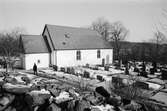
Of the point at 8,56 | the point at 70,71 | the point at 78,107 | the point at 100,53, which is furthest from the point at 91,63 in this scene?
the point at 78,107

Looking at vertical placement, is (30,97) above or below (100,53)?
below

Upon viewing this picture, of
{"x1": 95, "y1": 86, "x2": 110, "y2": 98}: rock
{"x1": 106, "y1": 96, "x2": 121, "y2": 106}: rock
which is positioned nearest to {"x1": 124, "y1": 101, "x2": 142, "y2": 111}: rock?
{"x1": 106, "y1": 96, "x2": 121, "y2": 106}: rock

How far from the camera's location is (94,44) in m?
25.9

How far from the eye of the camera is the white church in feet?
67.2

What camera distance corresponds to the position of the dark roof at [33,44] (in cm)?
2017

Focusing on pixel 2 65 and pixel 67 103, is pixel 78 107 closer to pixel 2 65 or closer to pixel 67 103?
pixel 67 103

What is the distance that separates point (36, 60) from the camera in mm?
20469

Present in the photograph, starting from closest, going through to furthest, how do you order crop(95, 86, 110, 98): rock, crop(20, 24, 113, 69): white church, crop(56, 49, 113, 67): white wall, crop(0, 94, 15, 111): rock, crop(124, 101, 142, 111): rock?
crop(124, 101, 142, 111): rock
crop(0, 94, 15, 111): rock
crop(95, 86, 110, 98): rock
crop(20, 24, 113, 69): white church
crop(56, 49, 113, 67): white wall

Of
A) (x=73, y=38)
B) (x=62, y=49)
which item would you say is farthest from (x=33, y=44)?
(x=73, y=38)

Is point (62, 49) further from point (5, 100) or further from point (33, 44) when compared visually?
point (5, 100)

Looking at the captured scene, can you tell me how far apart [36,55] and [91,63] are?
11.1 metres

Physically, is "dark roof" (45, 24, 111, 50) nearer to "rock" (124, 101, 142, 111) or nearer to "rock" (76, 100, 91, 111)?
"rock" (76, 100, 91, 111)

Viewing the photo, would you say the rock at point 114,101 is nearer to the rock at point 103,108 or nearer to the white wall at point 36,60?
the rock at point 103,108

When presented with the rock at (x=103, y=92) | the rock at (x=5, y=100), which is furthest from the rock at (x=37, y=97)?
the rock at (x=103, y=92)
